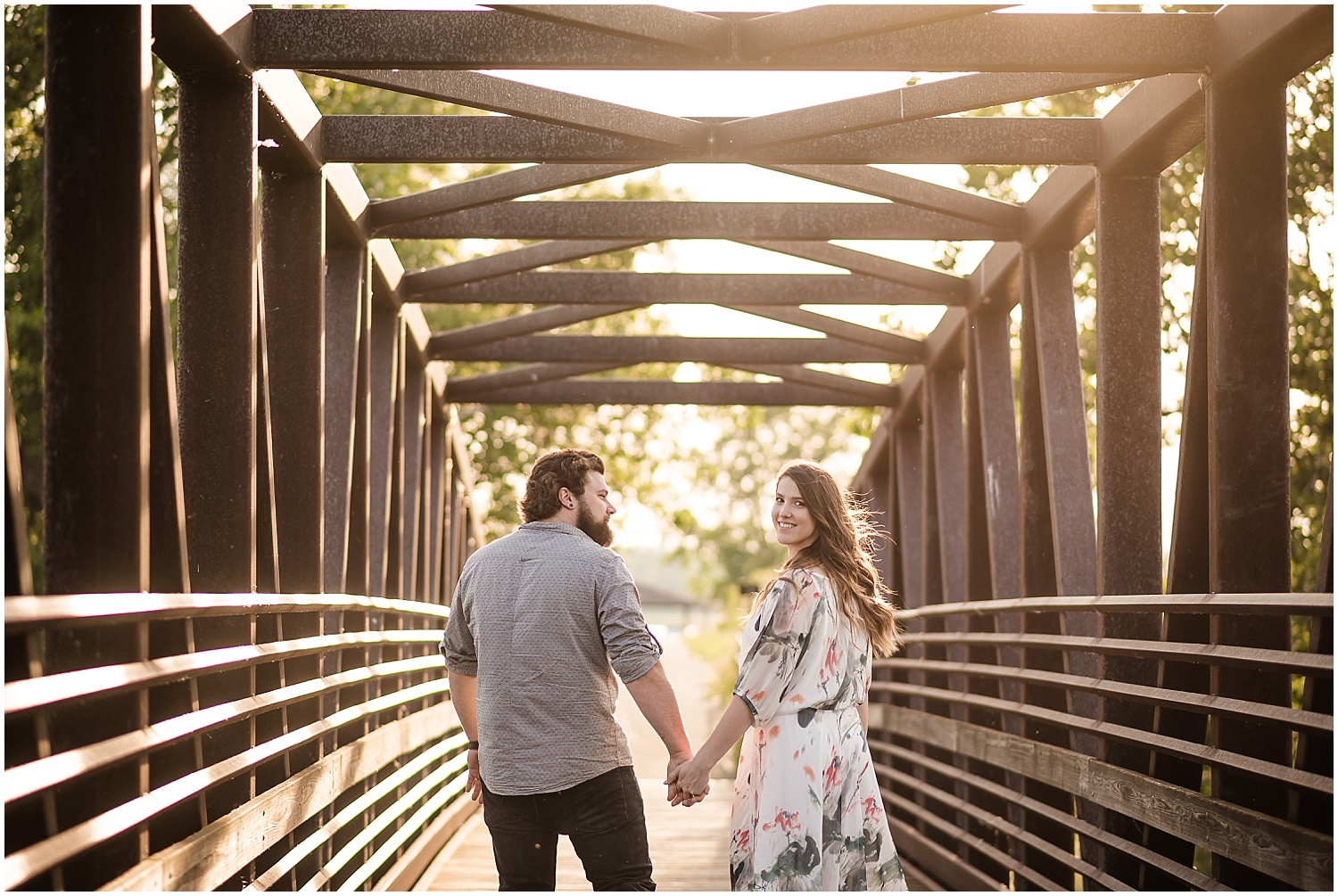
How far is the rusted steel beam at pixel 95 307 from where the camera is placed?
3.29 metres

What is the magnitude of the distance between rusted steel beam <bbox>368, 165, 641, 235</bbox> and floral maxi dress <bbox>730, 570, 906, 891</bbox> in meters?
3.18

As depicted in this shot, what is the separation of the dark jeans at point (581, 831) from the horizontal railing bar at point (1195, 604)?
162 cm

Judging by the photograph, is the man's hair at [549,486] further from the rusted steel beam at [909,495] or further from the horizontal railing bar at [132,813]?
the rusted steel beam at [909,495]

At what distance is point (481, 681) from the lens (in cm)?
395

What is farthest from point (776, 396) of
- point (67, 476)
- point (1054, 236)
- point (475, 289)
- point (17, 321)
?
point (67, 476)

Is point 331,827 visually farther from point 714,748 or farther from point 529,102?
point 529,102

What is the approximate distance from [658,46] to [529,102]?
33.2 inches

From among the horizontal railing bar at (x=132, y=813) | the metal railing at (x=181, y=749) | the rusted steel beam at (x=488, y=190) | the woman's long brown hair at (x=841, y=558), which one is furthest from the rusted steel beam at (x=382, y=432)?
the woman's long brown hair at (x=841, y=558)

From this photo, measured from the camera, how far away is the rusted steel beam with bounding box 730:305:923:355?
9562 mm

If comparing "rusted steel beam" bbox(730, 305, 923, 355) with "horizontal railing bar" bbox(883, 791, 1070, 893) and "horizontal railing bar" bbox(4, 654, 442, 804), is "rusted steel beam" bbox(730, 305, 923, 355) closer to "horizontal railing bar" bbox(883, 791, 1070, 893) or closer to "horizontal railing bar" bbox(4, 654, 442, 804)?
"horizontal railing bar" bbox(883, 791, 1070, 893)

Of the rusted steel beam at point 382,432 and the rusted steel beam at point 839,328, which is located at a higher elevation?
the rusted steel beam at point 839,328

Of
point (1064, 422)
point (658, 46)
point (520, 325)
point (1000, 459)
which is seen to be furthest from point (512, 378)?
point (658, 46)

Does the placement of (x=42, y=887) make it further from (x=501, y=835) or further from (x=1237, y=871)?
(x=1237, y=871)

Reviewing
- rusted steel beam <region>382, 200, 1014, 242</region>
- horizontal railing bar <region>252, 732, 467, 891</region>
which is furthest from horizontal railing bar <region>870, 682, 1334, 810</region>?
horizontal railing bar <region>252, 732, 467, 891</region>
